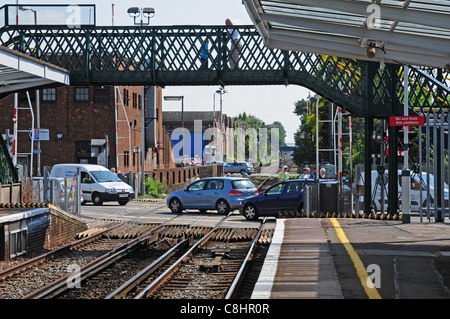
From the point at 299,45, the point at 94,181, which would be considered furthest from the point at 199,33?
the point at 94,181

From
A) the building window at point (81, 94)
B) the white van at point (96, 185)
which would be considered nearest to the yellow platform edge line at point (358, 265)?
the white van at point (96, 185)

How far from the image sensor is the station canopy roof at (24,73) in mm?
15742

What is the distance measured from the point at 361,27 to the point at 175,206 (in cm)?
1621

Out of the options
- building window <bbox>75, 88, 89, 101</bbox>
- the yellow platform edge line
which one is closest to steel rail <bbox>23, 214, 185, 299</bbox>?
the yellow platform edge line

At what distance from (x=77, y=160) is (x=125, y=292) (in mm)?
37452

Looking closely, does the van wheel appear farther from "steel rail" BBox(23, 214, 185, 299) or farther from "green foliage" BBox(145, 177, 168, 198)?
"steel rail" BBox(23, 214, 185, 299)

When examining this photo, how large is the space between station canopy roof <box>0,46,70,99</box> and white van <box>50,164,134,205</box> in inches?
398

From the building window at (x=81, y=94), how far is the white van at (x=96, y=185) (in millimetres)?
15441

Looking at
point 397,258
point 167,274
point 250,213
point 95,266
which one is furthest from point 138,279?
point 250,213

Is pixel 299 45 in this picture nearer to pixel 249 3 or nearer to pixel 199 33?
pixel 249 3

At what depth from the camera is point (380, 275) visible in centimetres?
996

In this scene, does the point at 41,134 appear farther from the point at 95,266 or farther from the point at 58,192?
the point at 95,266

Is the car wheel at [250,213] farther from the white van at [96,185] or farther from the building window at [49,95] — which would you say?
the building window at [49,95]

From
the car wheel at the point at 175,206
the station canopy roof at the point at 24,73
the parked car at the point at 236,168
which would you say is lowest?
the car wheel at the point at 175,206
